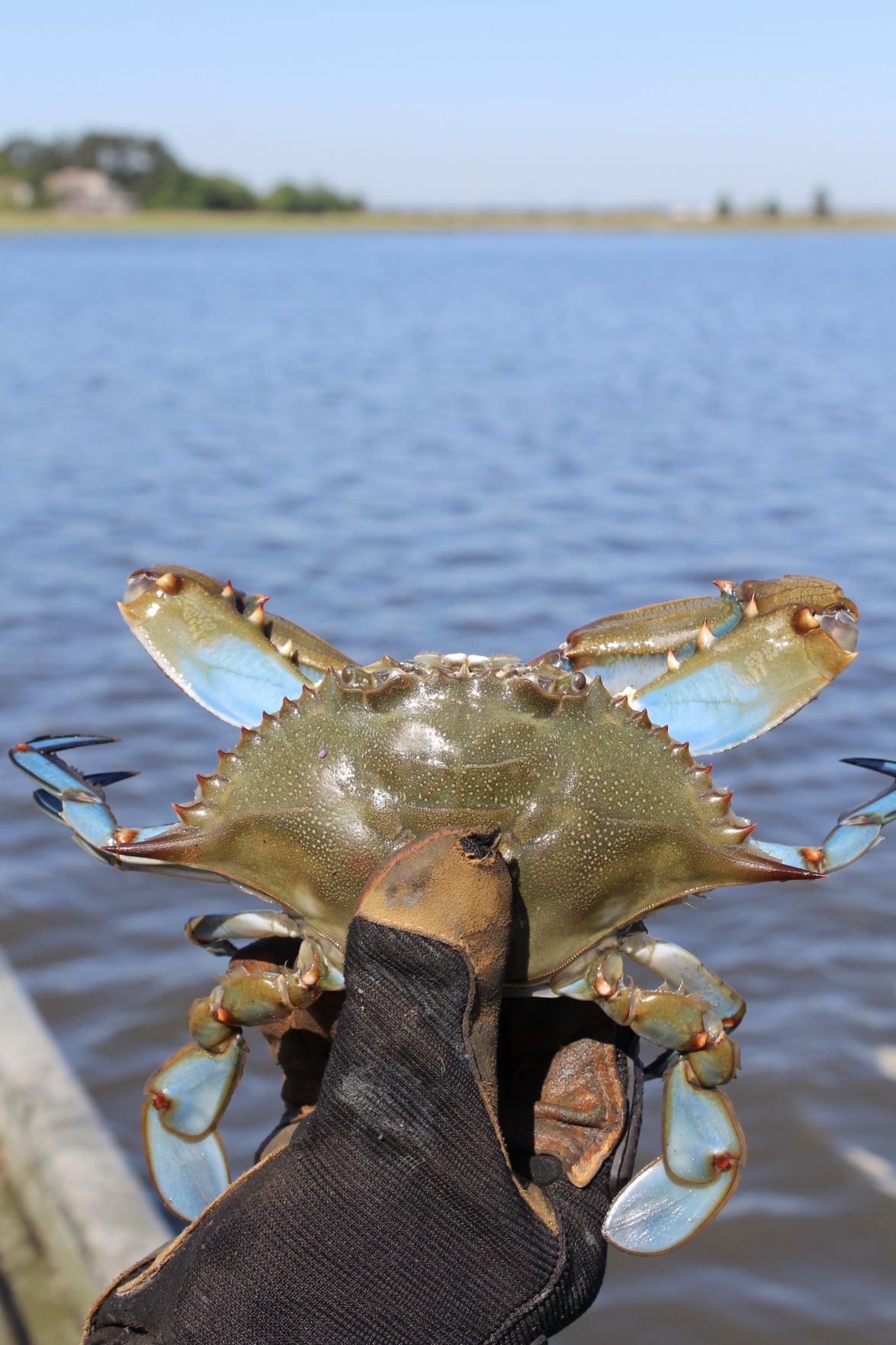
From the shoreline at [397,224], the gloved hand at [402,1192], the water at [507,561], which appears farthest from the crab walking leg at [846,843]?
the shoreline at [397,224]

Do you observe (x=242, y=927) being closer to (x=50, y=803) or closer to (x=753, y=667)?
(x=50, y=803)

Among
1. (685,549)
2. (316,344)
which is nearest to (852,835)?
(685,549)

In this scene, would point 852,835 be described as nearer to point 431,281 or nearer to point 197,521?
point 197,521

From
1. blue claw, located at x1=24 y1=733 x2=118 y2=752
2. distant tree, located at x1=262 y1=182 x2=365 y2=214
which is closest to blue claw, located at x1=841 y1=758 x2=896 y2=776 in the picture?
blue claw, located at x1=24 y1=733 x2=118 y2=752

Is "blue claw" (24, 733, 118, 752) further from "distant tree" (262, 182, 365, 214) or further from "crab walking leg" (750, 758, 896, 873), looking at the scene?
→ "distant tree" (262, 182, 365, 214)

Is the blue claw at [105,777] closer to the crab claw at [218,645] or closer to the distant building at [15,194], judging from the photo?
the crab claw at [218,645]

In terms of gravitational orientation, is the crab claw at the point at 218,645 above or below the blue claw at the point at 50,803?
above
